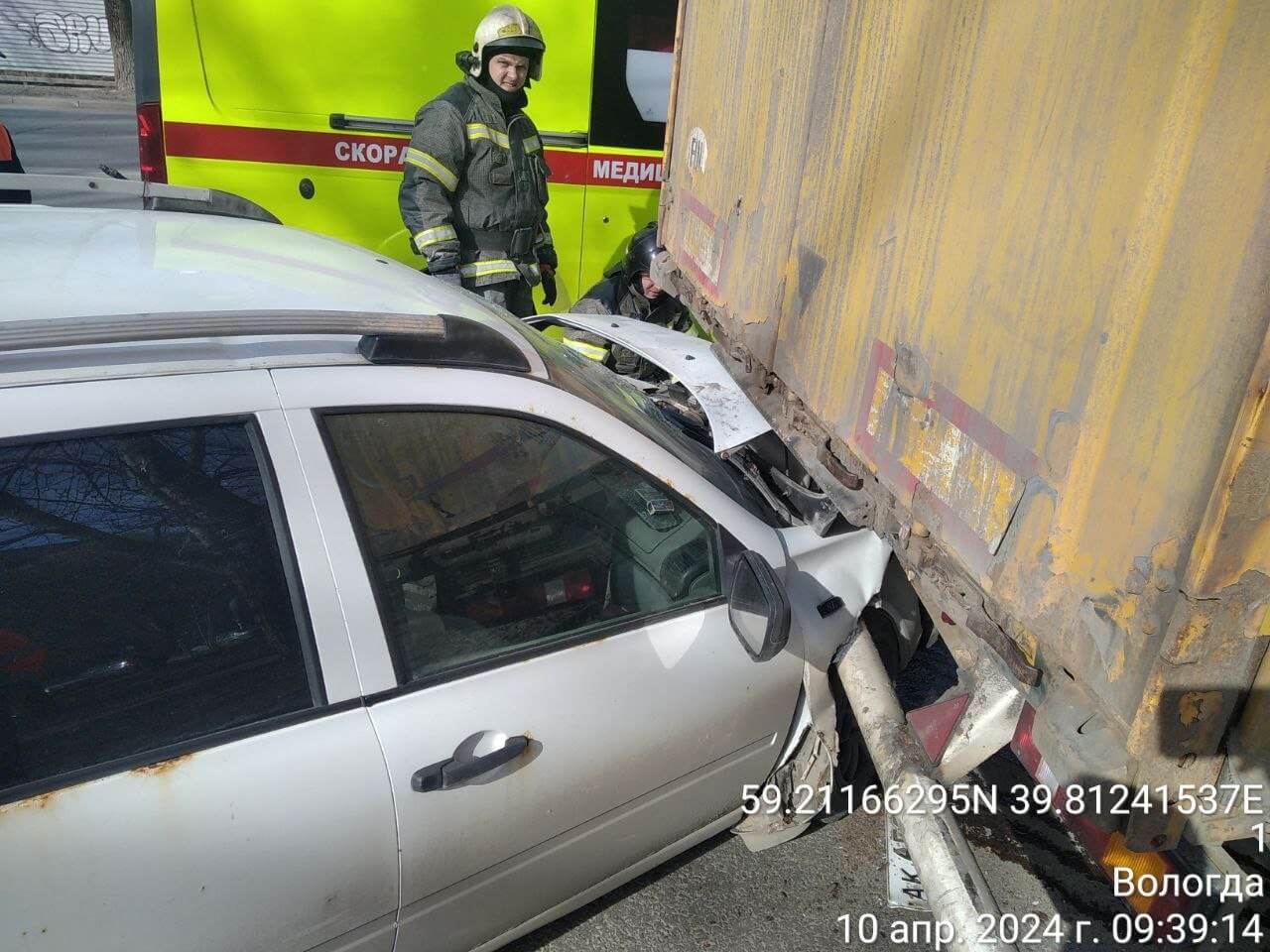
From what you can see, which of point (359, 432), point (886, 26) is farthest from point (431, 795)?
point (886, 26)

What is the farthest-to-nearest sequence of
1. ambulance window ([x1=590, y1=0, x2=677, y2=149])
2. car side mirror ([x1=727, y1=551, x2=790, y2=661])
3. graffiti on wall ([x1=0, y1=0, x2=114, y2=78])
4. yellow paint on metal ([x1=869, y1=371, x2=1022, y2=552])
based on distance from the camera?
Answer: graffiti on wall ([x1=0, y1=0, x2=114, y2=78]) < ambulance window ([x1=590, y1=0, x2=677, y2=149]) < car side mirror ([x1=727, y1=551, x2=790, y2=661]) < yellow paint on metal ([x1=869, y1=371, x2=1022, y2=552])

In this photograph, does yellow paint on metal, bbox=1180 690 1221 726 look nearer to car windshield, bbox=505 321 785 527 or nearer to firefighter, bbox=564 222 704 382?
car windshield, bbox=505 321 785 527

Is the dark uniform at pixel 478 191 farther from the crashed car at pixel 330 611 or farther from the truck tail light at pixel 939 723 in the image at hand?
the truck tail light at pixel 939 723

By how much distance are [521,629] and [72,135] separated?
13.8 m

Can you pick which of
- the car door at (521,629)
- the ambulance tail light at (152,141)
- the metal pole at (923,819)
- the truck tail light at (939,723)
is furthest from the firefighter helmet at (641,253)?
the truck tail light at (939,723)

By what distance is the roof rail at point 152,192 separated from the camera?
2.50 meters

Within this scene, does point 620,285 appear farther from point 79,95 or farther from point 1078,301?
point 79,95

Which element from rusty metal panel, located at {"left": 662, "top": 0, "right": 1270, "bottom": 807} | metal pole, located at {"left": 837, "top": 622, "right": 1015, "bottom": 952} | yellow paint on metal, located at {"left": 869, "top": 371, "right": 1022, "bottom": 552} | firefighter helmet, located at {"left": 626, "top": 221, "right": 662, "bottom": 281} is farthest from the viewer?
firefighter helmet, located at {"left": 626, "top": 221, "right": 662, "bottom": 281}

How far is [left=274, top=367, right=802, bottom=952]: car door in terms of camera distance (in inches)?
70.7

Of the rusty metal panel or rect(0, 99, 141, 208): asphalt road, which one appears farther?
rect(0, 99, 141, 208): asphalt road

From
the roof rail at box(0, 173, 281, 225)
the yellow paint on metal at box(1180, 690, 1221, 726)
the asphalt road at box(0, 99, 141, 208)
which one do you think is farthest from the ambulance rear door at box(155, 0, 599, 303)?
the asphalt road at box(0, 99, 141, 208)

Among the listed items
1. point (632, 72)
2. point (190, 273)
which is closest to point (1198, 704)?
point (190, 273)

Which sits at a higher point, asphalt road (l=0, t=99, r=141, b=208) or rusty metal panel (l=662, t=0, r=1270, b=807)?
rusty metal panel (l=662, t=0, r=1270, b=807)

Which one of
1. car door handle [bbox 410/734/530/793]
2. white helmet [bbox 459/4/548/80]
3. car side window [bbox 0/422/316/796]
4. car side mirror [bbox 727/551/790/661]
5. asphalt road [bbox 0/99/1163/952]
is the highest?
white helmet [bbox 459/4/548/80]
